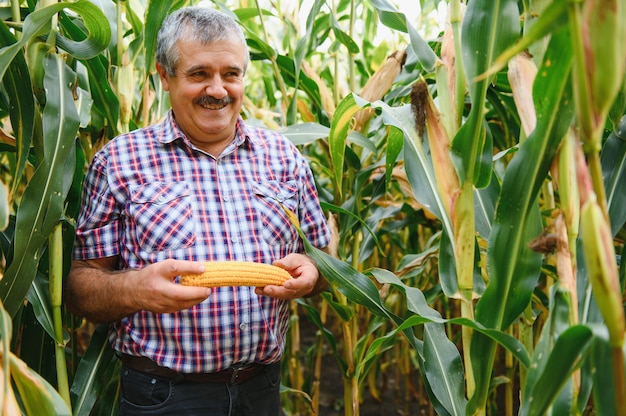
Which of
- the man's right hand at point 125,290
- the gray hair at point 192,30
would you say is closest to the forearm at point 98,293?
the man's right hand at point 125,290

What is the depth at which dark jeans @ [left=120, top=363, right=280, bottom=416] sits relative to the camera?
4.69 ft

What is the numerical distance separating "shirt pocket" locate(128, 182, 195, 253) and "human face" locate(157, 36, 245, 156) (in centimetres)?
17

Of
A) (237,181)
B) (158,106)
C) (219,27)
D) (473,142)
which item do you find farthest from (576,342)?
(158,106)

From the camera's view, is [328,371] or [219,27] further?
[328,371]

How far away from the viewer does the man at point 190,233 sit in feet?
4.63

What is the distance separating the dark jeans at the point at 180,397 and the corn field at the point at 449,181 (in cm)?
14

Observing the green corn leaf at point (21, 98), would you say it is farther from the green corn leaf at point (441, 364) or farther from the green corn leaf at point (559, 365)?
the green corn leaf at point (559, 365)

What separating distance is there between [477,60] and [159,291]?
0.75 meters

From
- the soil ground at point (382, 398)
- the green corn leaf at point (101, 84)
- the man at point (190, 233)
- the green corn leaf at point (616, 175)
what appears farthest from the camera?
the soil ground at point (382, 398)

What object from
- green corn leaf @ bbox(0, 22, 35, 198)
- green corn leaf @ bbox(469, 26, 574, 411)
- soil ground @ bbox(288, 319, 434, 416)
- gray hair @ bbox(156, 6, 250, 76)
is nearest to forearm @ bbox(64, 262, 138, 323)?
green corn leaf @ bbox(0, 22, 35, 198)

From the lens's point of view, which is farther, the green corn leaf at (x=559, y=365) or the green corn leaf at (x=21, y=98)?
the green corn leaf at (x=21, y=98)

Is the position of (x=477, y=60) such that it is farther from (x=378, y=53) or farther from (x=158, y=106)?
(x=378, y=53)

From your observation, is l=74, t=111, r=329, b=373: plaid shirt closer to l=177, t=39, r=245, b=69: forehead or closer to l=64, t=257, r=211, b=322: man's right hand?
l=64, t=257, r=211, b=322: man's right hand

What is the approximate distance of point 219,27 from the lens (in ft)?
4.74
